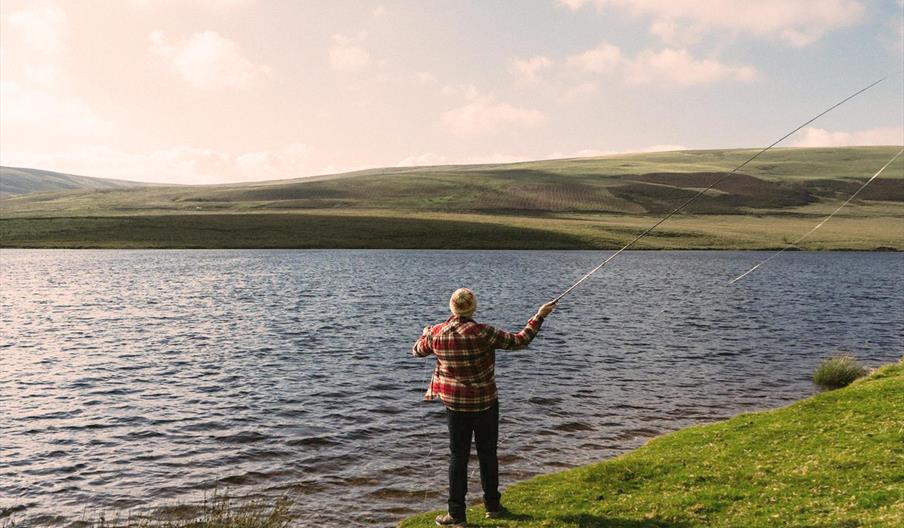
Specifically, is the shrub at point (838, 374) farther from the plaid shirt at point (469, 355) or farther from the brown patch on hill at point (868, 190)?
the brown patch on hill at point (868, 190)

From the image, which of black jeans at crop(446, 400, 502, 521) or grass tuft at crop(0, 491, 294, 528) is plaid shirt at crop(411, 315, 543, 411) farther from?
grass tuft at crop(0, 491, 294, 528)

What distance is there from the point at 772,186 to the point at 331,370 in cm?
19296

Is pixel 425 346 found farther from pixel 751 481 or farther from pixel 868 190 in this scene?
pixel 868 190

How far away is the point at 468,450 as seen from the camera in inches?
456

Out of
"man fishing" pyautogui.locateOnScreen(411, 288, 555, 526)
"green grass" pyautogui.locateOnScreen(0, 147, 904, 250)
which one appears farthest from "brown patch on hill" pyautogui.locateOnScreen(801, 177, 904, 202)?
"man fishing" pyautogui.locateOnScreen(411, 288, 555, 526)

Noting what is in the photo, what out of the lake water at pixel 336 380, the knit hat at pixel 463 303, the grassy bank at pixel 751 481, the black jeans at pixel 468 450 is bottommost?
the lake water at pixel 336 380

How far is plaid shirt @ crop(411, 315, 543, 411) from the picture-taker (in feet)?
35.6

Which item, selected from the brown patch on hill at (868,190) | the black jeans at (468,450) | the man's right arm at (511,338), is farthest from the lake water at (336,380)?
the brown patch on hill at (868,190)

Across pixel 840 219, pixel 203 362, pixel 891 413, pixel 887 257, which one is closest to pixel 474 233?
pixel 887 257

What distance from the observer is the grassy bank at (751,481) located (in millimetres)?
10641

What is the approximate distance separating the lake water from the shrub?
592 millimetres

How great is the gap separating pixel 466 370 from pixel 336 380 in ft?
57.5

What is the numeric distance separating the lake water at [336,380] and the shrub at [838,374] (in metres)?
0.59

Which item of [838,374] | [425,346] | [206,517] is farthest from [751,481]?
[838,374]
